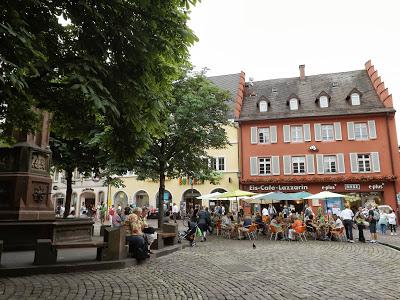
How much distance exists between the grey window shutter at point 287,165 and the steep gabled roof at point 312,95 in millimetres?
4122

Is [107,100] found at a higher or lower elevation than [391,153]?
lower

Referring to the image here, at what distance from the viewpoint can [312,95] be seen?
125 feet

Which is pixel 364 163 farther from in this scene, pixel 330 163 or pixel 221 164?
pixel 221 164

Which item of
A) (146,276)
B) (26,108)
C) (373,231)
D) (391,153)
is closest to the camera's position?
(26,108)

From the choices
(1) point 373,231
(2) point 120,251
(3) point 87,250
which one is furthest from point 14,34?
(1) point 373,231

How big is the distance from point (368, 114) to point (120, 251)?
30.7 meters

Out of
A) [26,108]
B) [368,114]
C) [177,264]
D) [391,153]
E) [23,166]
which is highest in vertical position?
[368,114]

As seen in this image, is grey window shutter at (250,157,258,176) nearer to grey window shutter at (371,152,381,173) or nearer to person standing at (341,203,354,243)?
grey window shutter at (371,152,381,173)

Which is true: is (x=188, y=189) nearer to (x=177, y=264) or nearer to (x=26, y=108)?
(x=177, y=264)

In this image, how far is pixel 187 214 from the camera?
1444 inches

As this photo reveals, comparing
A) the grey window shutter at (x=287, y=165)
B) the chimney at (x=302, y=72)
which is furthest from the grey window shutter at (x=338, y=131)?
the chimney at (x=302, y=72)

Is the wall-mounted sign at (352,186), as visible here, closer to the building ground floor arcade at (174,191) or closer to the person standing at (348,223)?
the building ground floor arcade at (174,191)

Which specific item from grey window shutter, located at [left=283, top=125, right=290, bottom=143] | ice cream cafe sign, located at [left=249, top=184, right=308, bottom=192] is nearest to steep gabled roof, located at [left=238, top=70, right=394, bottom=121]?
grey window shutter, located at [left=283, top=125, right=290, bottom=143]

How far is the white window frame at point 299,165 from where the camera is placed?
34.0 metres
